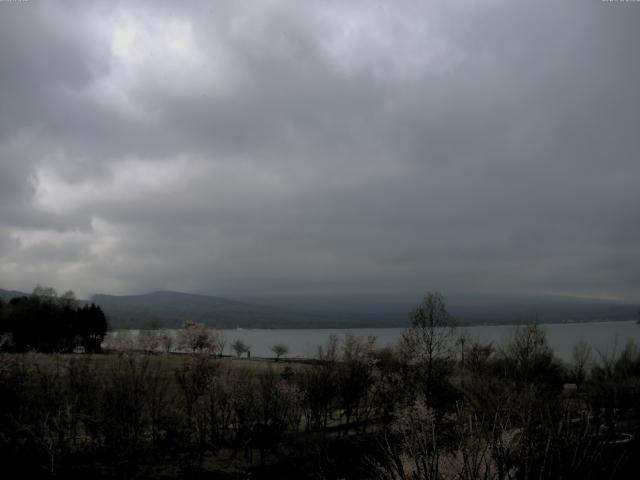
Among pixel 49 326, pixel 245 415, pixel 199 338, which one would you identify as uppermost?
pixel 49 326

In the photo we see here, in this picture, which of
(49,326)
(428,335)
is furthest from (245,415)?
(49,326)

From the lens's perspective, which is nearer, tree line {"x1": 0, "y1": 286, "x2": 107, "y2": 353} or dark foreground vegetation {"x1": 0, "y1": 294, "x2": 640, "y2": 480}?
dark foreground vegetation {"x1": 0, "y1": 294, "x2": 640, "y2": 480}

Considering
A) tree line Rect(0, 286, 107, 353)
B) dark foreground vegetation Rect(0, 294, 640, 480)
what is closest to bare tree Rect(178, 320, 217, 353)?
tree line Rect(0, 286, 107, 353)

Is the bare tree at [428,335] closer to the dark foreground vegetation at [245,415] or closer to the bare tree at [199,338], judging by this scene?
the dark foreground vegetation at [245,415]

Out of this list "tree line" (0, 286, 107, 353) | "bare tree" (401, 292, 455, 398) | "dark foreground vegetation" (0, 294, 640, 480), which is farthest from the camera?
"tree line" (0, 286, 107, 353)

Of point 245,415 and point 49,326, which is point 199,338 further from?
point 245,415

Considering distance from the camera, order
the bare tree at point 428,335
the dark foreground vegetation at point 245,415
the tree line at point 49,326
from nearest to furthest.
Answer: the dark foreground vegetation at point 245,415 → the bare tree at point 428,335 → the tree line at point 49,326

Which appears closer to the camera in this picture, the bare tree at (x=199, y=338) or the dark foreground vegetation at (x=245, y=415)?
the dark foreground vegetation at (x=245, y=415)

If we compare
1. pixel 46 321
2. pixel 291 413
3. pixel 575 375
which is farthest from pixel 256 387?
pixel 46 321

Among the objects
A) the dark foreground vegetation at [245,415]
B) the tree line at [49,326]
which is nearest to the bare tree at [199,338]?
the tree line at [49,326]

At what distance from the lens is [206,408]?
37.4 m

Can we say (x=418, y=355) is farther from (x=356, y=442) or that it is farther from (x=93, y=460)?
(x=93, y=460)

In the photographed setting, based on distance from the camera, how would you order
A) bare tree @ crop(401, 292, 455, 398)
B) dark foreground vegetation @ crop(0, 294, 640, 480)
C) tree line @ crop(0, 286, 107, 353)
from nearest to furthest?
dark foreground vegetation @ crop(0, 294, 640, 480)
bare tree @ crop(401, 292, 455, 398)
tree line @ crop(0, 286, 107, 353)

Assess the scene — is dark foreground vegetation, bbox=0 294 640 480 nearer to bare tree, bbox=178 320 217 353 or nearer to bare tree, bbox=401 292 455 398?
bare tree, bbox=401 292 455 398
